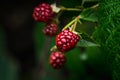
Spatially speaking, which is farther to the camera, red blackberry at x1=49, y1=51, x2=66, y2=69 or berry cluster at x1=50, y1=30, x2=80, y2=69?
red blackberry at x1=49, y1=51, x2=66, y2=69

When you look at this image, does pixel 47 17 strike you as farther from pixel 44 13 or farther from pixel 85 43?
pixel 85 43

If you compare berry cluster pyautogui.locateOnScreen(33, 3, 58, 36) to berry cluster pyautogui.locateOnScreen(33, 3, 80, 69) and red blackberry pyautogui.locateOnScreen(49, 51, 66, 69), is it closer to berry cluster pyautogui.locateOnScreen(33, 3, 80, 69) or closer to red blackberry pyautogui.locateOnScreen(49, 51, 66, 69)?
berry cluster pyautogui.locateOnScreen(33, 3, 80, 69)

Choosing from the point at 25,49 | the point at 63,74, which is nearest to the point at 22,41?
the point at 25,49

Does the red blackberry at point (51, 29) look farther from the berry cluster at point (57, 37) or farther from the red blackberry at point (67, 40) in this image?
the red blackberry at point (67, 40)

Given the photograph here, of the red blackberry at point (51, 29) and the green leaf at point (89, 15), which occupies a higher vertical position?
the green leaf at point (89, 15)

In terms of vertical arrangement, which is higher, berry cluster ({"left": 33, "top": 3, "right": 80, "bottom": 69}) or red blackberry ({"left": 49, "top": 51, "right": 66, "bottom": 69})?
berry cluster ({"left": 33, "top": 3, "right": 80, "bottom": 69})

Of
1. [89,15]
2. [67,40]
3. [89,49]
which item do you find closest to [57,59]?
[67,40]

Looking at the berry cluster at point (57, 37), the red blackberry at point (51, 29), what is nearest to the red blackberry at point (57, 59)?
the berry cluster at point (57, 37)

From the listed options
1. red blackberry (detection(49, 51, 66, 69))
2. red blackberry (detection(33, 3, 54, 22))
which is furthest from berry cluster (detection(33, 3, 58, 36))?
red blackberry (detection(49, 51, 66, 69))
